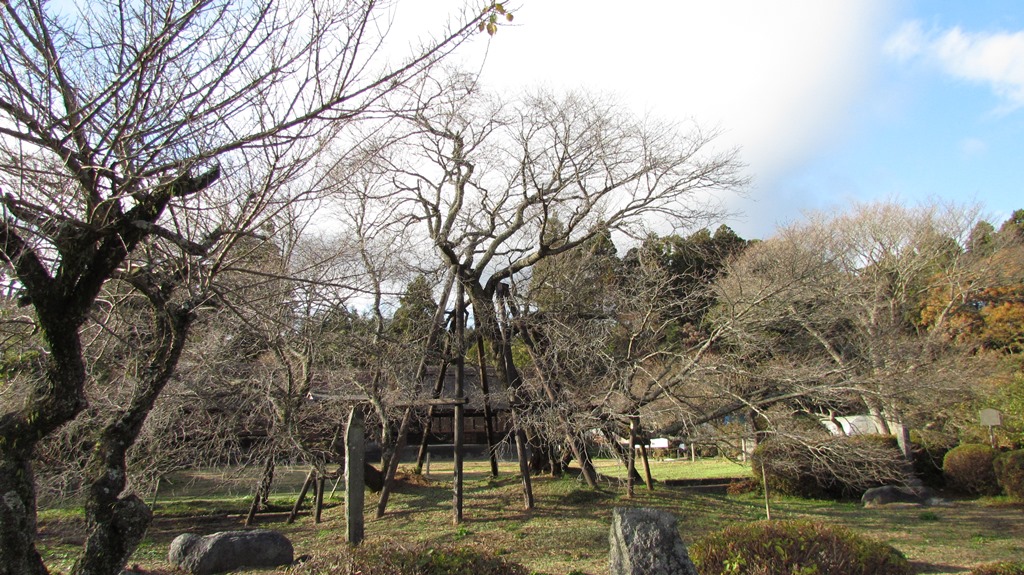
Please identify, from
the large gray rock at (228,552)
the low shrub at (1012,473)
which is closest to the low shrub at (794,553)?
the large gray rock at (228,552)

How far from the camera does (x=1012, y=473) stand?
15.6 m

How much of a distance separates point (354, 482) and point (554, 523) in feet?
11.3

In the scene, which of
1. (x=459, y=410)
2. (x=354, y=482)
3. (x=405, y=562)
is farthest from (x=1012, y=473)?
(x=405, y=562)

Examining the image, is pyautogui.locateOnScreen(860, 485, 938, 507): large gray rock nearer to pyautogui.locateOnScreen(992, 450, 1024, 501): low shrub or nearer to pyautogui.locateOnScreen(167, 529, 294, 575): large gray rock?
pyautogui.locateOnScreen(992, 450, 1024, 501): low shrub

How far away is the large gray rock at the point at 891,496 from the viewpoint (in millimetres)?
15820

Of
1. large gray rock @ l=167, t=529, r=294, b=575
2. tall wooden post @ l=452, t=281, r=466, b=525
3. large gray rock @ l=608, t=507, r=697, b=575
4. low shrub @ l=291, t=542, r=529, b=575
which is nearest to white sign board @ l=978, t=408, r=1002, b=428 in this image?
tall wooden post @ l=452, t=281, r=466, b=525

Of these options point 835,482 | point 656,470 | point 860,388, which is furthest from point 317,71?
point 656,470

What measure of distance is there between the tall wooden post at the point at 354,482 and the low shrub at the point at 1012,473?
1529 centimetres

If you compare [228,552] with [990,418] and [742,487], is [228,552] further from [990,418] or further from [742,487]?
[990,418]

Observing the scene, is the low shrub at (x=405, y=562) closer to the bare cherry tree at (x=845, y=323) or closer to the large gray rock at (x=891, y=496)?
the bare cherry tree at (x=845, y=323)

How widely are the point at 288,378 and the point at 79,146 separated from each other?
7331 mm

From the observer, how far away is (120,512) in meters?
4.97

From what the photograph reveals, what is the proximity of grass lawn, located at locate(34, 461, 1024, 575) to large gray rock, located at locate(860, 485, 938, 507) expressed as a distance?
2.27 feet

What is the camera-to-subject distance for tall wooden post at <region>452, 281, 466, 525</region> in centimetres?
1078
